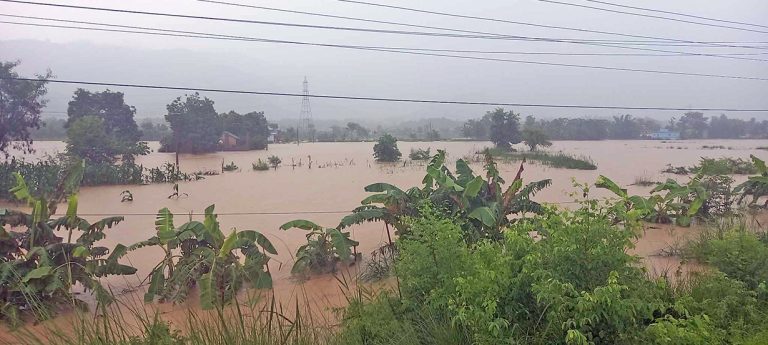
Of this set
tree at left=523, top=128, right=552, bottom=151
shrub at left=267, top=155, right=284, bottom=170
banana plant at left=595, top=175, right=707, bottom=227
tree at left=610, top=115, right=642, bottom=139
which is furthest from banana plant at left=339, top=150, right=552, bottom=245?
tree at left=610, top=115, right=642, bottom=139

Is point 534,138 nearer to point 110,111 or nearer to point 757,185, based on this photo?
point 757,185

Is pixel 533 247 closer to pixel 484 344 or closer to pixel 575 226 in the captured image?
pixel 575 226

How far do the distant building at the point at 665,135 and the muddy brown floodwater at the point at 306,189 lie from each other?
288 mm

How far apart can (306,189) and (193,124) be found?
2.90 meters

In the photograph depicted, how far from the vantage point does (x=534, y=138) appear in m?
14.0

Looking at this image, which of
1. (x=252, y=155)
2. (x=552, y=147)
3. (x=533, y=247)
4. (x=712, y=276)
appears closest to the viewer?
(x=533, y=247)

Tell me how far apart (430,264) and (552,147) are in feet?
39.6

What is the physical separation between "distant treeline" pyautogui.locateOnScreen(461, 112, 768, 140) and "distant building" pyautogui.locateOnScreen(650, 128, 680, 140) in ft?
0.37

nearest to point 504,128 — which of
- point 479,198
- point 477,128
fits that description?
point 477,128

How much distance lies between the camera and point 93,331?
8.63ft

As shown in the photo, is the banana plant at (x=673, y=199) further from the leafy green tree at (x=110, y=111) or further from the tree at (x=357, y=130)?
the leafy green tree at (x=110, y=111)

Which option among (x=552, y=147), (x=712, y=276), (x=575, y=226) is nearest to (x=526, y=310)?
(x=575, y=226)

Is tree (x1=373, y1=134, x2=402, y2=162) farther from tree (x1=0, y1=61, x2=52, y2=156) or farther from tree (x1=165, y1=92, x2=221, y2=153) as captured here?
tree (x1=0, y1=61, x2=52, y2=156)

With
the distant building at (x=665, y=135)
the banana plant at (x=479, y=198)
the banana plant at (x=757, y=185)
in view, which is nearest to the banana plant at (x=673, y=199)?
the banana plant at (x=757, y=185)
